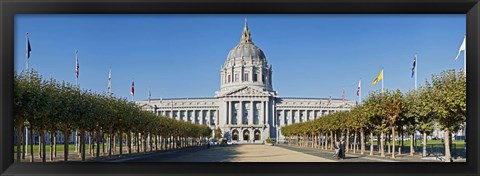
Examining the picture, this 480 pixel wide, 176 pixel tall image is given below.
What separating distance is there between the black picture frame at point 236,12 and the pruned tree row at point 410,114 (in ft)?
31.4

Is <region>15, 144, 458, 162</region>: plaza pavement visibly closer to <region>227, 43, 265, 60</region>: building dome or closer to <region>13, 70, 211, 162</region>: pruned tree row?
<region>13, 70, 211, 162</region>: pruned tree row

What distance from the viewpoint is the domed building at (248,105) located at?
132500 mm

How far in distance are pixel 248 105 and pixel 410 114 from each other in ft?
339

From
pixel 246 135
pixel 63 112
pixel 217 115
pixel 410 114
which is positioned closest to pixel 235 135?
pixel 246 135

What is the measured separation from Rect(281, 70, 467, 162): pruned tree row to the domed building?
2437 inches

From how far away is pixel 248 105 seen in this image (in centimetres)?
14288

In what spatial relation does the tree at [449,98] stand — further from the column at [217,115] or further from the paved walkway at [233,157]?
the column at [217,115]

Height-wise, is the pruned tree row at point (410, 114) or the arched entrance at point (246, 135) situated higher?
the pruned tree row at point (410, 114)

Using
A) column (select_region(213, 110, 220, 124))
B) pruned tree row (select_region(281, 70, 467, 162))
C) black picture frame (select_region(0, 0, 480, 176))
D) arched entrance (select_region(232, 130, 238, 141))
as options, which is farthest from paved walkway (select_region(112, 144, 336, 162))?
arched entrance (select_region(232, 130, 238, 141))

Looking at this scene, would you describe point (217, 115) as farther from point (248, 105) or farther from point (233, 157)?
point (233, 157)

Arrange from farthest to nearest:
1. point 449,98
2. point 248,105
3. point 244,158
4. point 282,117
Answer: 1. point 248,105
2. point 282,117
3. point 244,158
4. point 449,98

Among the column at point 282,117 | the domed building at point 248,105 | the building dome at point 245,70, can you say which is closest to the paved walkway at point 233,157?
the domed building at point 248,105

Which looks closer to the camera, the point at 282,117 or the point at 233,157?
the point at 233,157

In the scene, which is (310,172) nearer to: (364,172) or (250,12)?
(364,172)
